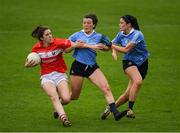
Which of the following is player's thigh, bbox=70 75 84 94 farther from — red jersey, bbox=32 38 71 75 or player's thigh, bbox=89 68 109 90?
red jersey, bbox=32 38 71 75

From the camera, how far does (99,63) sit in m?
24.8

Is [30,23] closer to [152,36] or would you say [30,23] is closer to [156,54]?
[152,36]

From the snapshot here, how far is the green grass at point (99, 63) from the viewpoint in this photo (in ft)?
54.1

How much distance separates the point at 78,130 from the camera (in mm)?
15547

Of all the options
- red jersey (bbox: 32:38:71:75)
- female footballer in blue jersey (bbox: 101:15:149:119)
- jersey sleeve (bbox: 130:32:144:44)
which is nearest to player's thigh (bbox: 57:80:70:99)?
red jersey (bbox: 32:38:71:75)

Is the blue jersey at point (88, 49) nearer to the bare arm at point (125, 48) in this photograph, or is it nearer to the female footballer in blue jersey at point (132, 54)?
the bare arm at point (125, 48)

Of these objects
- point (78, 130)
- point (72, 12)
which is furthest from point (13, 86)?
point (72, 12)

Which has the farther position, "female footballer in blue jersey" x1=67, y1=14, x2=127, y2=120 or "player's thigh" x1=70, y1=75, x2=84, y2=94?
"player's thigh" x1=70, y1=75, x2=84, y2=94

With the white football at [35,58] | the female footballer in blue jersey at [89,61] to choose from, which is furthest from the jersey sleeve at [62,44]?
the white football at [35,58]

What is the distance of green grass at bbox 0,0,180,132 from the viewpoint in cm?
1648

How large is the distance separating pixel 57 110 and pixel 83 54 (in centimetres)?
146

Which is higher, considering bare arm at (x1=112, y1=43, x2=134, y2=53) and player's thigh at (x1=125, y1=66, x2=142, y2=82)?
bare arm at (x1=112, y1=43, x2=134, y2=53)

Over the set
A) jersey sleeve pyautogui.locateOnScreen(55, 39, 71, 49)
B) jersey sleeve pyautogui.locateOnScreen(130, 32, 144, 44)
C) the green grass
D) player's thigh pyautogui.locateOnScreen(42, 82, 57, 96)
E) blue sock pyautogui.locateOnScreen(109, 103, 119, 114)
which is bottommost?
the green grass

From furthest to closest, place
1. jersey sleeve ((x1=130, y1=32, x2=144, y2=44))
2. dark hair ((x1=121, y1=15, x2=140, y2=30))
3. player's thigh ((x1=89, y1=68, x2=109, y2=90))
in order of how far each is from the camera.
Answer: dark hair ((x1=121, y1=15, x2=140, y2=30))
jersey sleeve ((x1=130, y1=32, x2=144, y2=44))
player's thigh ((x1=89, y1=68, x2=109, y2=90))
